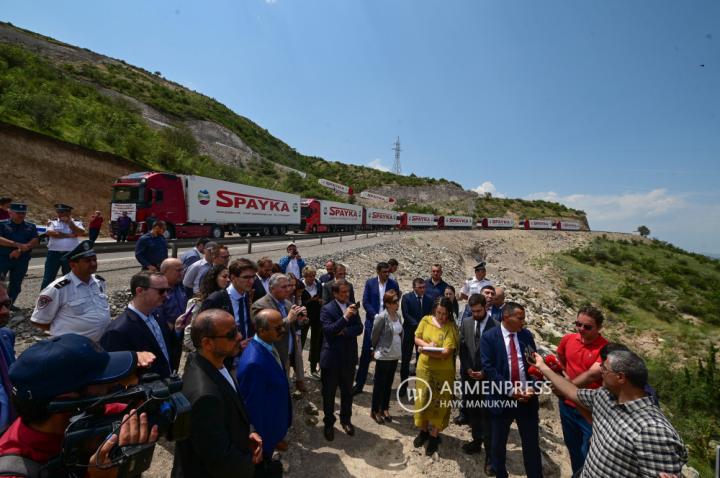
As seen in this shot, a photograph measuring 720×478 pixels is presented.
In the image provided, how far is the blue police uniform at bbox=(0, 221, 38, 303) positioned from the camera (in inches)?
219

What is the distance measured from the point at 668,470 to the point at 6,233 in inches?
342

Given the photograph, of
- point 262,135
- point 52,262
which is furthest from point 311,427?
point 262,135

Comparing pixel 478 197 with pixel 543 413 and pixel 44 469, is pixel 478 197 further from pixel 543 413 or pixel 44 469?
pixel 44 469

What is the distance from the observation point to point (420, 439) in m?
4.23

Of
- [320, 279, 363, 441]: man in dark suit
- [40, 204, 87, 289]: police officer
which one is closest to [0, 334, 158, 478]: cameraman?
[320, 279, 363, 441]: man in dark suit

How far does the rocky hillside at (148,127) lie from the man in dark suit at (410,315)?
928 inches

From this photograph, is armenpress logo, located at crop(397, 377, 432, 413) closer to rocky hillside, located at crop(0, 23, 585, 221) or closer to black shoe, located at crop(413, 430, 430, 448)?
black shoe, located at crop(413, 430, 430, 448)

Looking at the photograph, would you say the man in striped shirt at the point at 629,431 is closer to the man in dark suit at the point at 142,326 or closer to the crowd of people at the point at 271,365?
the crowd of people at the point at 271,365

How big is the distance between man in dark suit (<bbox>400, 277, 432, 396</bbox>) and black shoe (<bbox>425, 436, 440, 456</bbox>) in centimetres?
143

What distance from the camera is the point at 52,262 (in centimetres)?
625

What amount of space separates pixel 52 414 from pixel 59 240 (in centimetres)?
689

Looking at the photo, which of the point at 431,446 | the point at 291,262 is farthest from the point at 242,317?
the point at 291,262

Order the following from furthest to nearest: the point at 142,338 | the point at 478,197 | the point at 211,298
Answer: the point at 478,197
the point at 211,298
the point at 142,338

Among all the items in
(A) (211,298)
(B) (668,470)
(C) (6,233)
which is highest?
(C) (6,233)
